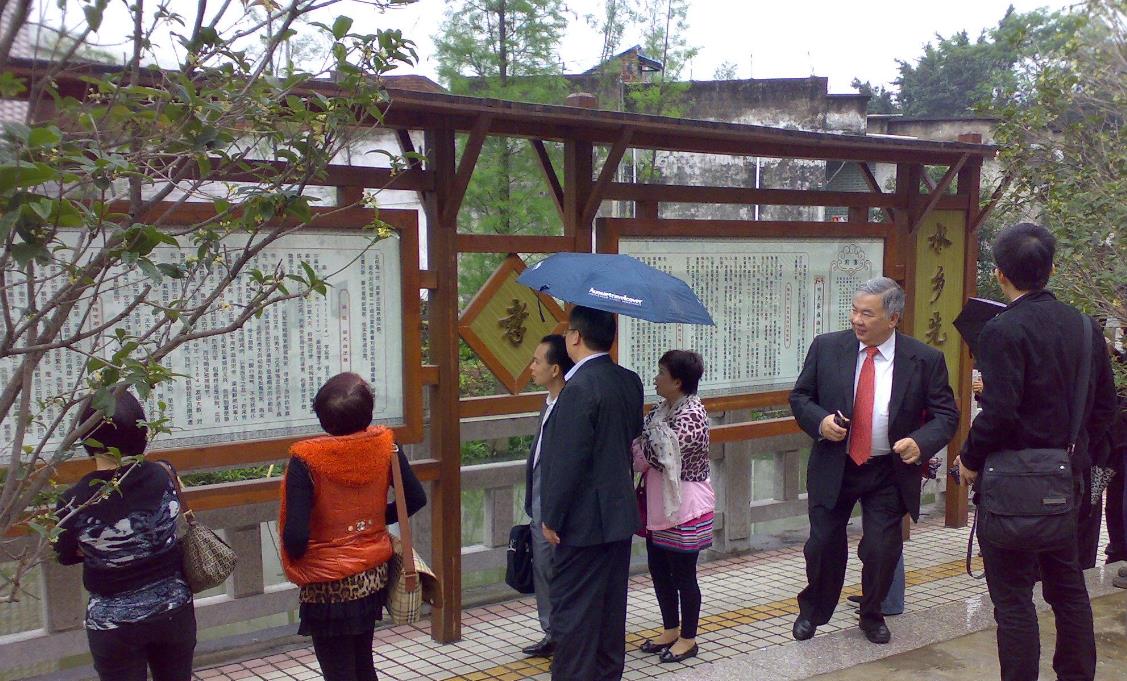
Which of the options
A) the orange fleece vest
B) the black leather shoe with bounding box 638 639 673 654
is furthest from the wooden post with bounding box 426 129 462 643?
the orange fleece vest

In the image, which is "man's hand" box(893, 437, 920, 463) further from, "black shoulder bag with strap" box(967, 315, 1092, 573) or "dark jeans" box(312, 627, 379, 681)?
"dark jeans" box(312, 627, 379, 681)

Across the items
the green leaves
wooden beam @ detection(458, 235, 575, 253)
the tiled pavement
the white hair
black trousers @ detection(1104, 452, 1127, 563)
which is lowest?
the tiled pavement

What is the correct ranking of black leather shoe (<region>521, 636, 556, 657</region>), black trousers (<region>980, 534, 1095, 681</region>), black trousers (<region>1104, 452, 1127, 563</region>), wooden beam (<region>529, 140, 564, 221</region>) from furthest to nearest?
black trousers (<region>1104, 452, 1127, 563</region>) → wooden beam (<region>529, 140, 564, 221</region>) → black leather shoe (<region>521, 636, 556, 657</region>) → black trousers (<region>980, 534, 1095, 681</region>)

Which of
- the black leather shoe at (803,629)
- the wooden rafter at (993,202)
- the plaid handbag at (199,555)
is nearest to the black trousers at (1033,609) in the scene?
the black leather shoe at (803,629)

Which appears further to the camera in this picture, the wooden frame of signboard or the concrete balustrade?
the concrete balustrade

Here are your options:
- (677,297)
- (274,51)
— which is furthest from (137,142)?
(677,297)

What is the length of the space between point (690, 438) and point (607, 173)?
1532 mm

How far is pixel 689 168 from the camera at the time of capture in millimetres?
23531

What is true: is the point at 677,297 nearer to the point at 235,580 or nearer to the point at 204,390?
the point at 204,390

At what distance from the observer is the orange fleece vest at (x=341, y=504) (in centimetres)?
348

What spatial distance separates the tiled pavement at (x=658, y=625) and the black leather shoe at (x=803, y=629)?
0.10 m

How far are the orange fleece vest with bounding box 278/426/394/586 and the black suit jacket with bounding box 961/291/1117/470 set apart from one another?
91.4 inches

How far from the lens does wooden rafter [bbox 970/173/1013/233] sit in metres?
7.06

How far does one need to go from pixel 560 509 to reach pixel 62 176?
2.62 meters
